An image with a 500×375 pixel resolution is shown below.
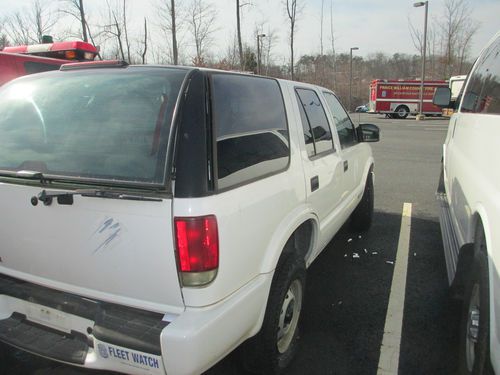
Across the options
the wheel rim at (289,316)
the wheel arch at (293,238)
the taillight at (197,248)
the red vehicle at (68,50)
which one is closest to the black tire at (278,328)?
the wheel rim at (289,316)

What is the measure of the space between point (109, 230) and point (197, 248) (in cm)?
45

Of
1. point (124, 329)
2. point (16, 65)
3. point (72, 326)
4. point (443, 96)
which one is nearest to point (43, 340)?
point (72, 326)

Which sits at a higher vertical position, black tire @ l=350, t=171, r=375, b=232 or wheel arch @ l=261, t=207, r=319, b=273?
wheel arch @ l=261, t=207, r=319, b=273

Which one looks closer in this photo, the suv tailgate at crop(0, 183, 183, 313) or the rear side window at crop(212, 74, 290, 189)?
the suv tailgate at crop(0, 183, 183, 313)

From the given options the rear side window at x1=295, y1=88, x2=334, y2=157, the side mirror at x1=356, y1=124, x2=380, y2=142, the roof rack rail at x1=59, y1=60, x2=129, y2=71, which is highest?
the roof rack rail at x1=59, y1=60, x2=129, y2=71

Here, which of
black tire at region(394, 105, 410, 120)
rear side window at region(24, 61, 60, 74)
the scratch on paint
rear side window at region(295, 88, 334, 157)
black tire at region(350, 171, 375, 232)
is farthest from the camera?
black tire at region(394, 105, 410, 120)

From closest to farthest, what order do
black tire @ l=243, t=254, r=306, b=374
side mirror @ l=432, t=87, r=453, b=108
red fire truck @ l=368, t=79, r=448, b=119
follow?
black tire @ l=243, t=254, r=306, b=374 < side mirror @ l=432, t=87, r=453, b=108 < red fire truck @ l=368, t=79, r=448, b=119

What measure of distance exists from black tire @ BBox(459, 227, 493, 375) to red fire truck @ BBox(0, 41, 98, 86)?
19.2 feet

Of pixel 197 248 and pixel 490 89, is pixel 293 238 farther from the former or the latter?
pixel 490 89

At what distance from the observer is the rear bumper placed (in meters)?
1.91

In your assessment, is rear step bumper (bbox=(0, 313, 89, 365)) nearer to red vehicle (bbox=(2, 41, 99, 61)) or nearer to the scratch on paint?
the scratch on paint

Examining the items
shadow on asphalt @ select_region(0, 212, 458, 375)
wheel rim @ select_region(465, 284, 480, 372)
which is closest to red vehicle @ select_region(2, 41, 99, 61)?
shadow on asphalt @ select_region(0, 212, 458, 375)

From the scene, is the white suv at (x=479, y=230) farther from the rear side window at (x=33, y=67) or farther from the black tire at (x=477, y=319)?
the rear side window at (x=33, y=67)

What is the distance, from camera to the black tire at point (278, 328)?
2498mm
